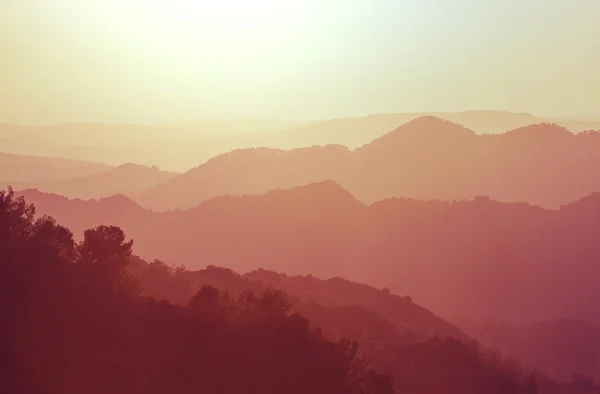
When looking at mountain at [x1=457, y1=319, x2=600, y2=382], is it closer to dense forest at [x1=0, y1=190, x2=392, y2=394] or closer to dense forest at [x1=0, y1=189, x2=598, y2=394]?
dense forest at [x1=0, y1=190, x2=392, y2=394]

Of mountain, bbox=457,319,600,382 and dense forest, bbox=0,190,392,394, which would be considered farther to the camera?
mountain, bbox=457,319,600,382


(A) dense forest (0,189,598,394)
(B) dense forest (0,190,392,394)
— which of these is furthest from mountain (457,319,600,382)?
(A) dense forest (0,189,598,394)

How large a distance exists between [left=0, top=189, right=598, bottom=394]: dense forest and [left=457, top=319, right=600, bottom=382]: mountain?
307 feet

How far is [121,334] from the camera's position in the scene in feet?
93.7

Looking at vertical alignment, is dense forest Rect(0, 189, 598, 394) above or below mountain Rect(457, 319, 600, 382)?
above

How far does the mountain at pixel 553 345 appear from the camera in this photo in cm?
11514

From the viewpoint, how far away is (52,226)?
31922mm

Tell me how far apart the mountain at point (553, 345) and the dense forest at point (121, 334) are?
93642 mm

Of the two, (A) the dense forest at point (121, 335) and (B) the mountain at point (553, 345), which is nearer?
(A) the dense forest at point (121, 335)

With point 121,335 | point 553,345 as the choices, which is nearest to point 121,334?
point 121,335

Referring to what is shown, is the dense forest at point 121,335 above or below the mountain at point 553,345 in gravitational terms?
above

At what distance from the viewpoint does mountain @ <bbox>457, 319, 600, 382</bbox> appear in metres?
115

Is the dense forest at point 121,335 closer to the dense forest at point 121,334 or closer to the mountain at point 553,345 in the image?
the dense forest at point 121,334


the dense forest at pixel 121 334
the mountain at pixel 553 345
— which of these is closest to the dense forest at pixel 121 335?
the dense forest at pixel 121 334
